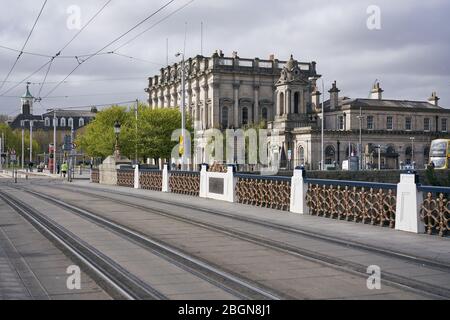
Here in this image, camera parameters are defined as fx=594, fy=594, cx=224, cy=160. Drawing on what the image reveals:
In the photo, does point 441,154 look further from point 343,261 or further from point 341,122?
point 343,261

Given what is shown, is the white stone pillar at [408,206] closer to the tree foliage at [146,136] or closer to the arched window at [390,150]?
the tree foliage at [146,136]

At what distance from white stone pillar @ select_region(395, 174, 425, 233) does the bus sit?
46117 millimetres

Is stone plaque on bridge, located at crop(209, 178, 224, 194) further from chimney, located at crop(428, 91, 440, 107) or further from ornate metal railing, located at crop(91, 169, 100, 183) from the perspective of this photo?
chimney, located at crop(428, 91, 440, 107)

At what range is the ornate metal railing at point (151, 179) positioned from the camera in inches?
1528

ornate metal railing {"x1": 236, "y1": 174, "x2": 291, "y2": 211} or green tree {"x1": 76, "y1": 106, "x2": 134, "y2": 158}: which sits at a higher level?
green tree {"x1": 76, "y1": 106, "x2": 134, "y2": 158}

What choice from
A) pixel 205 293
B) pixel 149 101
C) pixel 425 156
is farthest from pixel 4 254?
pixel 149 101

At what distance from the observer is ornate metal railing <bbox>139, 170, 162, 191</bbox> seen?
38806 mm

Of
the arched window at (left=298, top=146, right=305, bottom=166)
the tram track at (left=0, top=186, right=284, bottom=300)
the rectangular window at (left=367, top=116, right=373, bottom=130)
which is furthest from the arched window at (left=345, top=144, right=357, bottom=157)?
the tram track at (left=0, top=186, right=284, bottom=300)

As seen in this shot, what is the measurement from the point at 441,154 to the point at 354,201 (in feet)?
152

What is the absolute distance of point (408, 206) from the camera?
1658 cm
